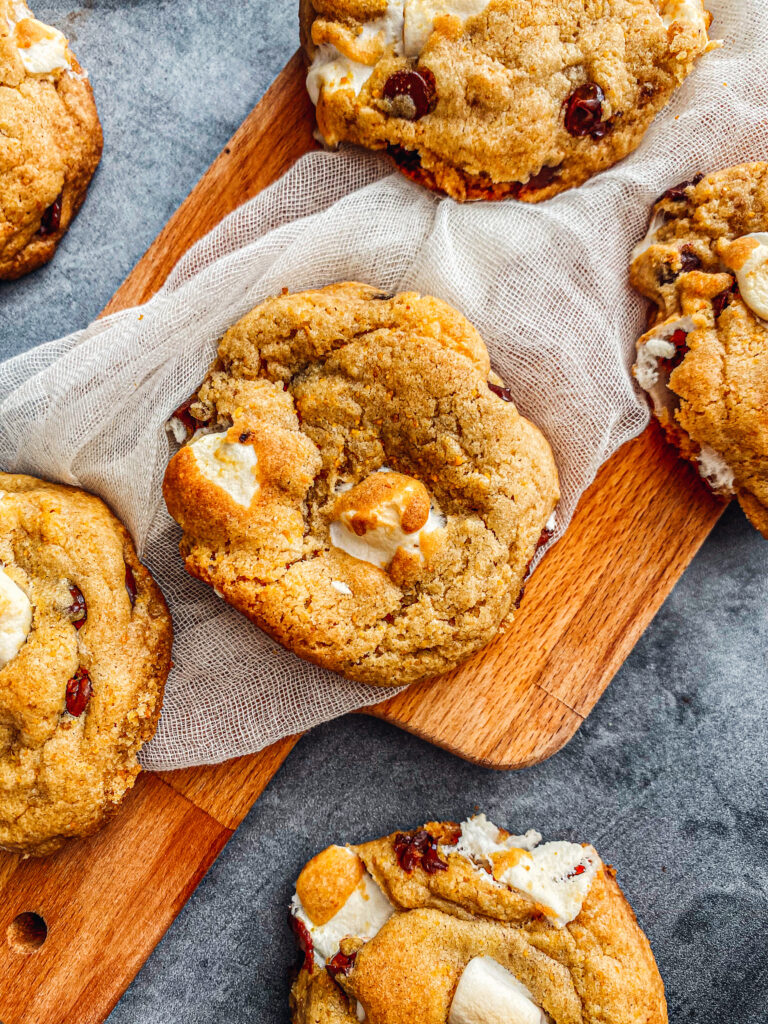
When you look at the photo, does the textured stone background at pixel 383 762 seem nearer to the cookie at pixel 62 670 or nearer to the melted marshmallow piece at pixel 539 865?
the melted marshmallow piece at pixel 539 865

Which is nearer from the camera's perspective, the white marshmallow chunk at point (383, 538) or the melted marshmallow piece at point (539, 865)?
the white marshmallow chunk at point (383, 538)

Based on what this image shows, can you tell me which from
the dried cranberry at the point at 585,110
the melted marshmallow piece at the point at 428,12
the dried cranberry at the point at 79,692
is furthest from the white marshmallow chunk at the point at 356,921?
the melted marshmallow piece at the point at 428,12

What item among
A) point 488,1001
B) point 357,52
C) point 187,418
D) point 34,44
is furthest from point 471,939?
point 34,44

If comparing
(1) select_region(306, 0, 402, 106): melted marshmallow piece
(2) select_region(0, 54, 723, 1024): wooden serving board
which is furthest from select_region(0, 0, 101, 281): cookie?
(2) select_region(0, 54, 723, 1024): wooden serving board

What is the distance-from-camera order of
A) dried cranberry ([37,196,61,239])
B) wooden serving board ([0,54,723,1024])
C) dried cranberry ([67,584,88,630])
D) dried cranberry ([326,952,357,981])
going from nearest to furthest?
1. dried cranberry ([67,584,88,630])
2. dried cranberry ([326,952,357,981])
3. wooden serving board ([0,54,723,1024])
4. dried cranberry ([37,196,61,239])

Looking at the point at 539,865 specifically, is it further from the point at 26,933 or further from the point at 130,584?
the point at 26,933

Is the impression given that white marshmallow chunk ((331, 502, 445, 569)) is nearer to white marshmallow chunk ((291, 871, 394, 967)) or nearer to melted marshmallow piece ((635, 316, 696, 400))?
melted marshmallow piece ((635, 316, 696, 400))
